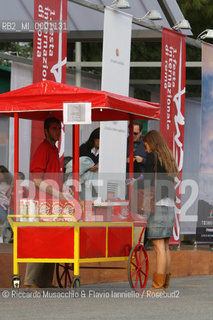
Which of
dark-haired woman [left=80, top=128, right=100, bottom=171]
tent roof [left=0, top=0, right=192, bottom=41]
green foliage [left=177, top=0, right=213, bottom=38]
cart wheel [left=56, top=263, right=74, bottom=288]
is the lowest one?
cart wheel [left=56, top=263, right=74, bottom=288]

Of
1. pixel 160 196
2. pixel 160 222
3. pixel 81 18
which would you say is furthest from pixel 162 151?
pixel 81 18

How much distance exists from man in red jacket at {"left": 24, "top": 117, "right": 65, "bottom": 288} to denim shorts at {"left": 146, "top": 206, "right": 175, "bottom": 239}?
44.5 inches

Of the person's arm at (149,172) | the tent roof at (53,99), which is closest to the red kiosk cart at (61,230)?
the tent roof at (53,99)

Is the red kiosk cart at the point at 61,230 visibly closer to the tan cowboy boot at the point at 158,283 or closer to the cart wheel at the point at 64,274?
the tan cowboy boot at the point at 158,283

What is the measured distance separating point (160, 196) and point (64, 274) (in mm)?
2001

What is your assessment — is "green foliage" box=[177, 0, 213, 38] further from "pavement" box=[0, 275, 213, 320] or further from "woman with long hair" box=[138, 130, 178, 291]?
"woman with long hair" box=[138, 130, 178, 291]

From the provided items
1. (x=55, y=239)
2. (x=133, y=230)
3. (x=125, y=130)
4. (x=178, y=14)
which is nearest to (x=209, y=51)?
(x=178, y=14)

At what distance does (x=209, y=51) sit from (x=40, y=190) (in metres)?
6.77

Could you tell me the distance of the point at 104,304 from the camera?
33.4 ft

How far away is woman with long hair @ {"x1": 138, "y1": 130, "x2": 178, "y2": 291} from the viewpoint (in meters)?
11.5

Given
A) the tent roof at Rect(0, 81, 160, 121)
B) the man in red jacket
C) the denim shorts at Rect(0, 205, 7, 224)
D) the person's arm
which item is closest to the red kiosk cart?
the tent roof at Rect(0, 81, 160, 121)

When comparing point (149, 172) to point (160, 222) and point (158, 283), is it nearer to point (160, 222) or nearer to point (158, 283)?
point (160, 222)

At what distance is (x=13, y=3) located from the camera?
1750 centimetres

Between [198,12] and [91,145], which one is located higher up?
[198,12]
